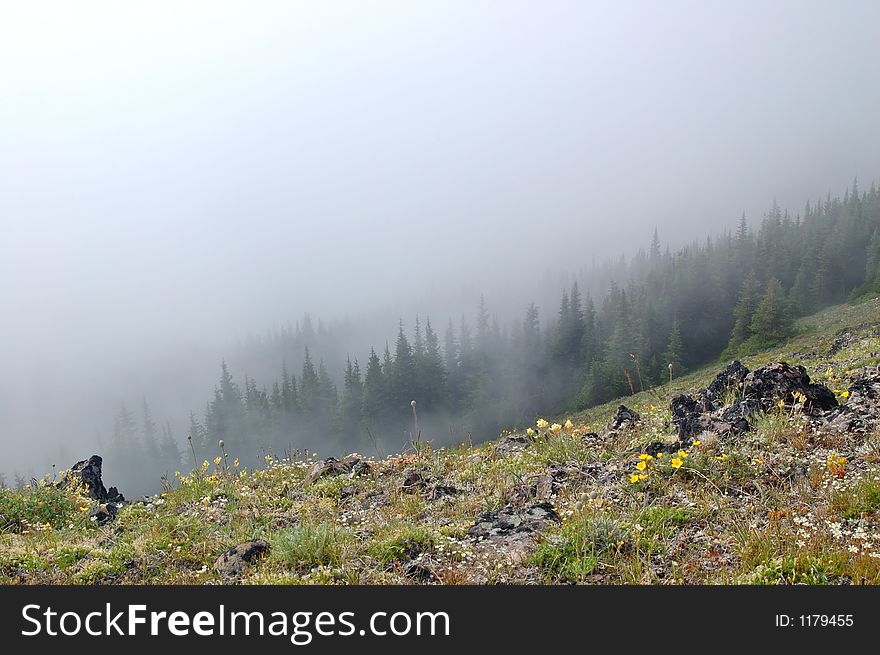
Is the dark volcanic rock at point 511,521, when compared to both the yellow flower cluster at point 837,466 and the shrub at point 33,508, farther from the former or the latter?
the shrub at point 33,508

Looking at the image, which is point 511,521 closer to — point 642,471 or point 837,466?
point 642,471

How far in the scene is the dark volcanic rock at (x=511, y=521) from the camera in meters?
5.06

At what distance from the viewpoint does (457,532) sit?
5219 mm

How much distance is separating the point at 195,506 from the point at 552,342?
90.3 meters

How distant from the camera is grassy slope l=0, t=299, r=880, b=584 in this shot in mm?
3965

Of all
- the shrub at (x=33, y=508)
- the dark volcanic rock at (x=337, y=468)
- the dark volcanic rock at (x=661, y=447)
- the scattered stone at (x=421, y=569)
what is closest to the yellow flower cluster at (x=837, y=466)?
the dark volcanic rock at (x=661, y=447)

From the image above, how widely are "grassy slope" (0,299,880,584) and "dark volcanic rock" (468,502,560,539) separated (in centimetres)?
16

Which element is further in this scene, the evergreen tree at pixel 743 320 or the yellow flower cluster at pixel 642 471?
the evergreen tree at pixel 743 320

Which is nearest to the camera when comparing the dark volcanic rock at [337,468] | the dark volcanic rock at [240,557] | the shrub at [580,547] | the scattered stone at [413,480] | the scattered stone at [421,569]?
the shrub at [580,547]

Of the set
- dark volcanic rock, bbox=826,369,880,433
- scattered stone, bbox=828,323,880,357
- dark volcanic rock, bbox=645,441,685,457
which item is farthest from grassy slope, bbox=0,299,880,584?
scattered stone, bbox=828,323,880,357

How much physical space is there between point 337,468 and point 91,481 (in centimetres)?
533

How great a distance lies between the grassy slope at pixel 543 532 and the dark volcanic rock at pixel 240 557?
0.12 metres

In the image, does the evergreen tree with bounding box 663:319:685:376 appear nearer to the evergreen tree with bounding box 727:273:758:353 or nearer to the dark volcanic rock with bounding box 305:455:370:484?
the evergreen tree with bounding box 727:273:758:353

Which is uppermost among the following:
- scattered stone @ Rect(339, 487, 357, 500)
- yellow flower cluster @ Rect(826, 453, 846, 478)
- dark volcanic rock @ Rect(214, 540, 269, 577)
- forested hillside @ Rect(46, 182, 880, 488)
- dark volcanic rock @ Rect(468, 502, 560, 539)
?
yellow flower cluster @ Rect(826, 453, 846, 478)
